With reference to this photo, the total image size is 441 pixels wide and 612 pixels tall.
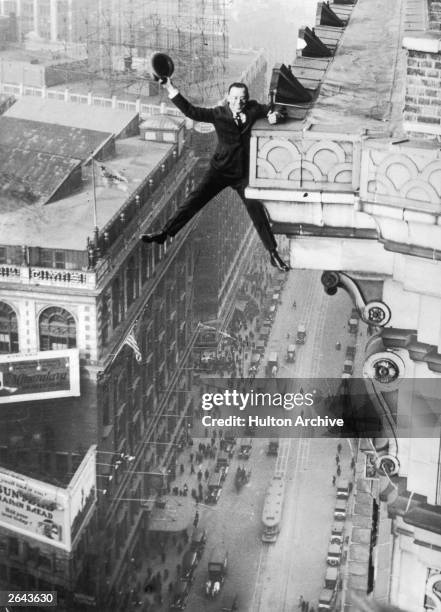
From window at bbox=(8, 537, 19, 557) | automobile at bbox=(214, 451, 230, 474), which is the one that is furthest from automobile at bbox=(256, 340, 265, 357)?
window at bbox=(8, 537, 19, 557)

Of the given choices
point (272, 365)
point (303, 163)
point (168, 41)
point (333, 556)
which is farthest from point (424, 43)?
point (168, 41)

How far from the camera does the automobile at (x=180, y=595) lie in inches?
2963

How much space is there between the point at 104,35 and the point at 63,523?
218 feet

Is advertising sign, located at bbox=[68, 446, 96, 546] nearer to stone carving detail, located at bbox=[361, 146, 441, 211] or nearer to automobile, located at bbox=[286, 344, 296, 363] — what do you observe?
automobile, located at bbox=[286, 344, 296, 363]

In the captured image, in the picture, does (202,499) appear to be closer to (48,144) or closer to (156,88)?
(48,144)

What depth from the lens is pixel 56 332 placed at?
72875mm

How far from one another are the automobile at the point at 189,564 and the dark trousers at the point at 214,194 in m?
59.9

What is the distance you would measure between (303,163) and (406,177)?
1.61 m

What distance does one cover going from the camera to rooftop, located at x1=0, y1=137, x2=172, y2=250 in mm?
72875

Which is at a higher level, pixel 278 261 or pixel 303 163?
pixel 303 163

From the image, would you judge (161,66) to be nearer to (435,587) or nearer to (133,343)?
(435,587)

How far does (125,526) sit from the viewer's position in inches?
3145

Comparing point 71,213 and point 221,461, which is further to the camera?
point 221,461

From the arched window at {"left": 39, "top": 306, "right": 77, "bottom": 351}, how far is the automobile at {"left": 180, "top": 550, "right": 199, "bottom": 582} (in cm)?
1542
